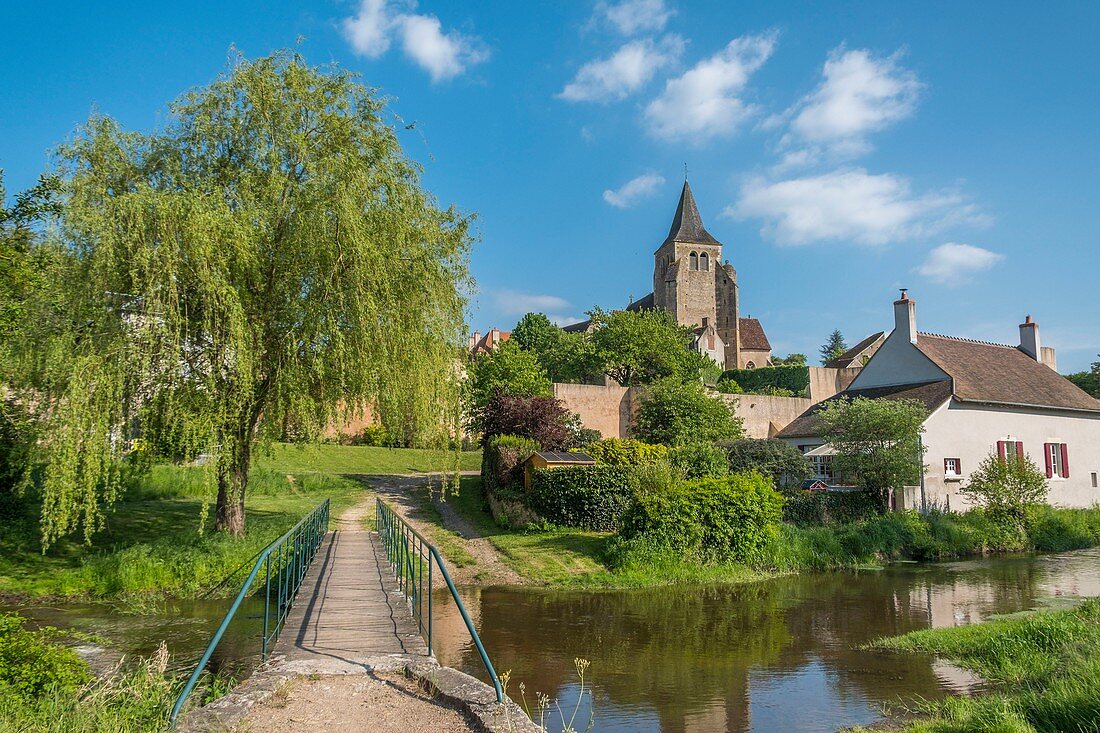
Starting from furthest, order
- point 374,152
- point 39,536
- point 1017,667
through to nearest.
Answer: point 39,536, point 374,152, point 1017,667

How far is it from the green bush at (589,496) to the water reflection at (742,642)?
14.6 ft

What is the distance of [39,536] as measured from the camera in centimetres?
1549

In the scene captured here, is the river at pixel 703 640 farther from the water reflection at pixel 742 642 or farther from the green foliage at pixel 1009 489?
the green foliage at pixel 1009 489

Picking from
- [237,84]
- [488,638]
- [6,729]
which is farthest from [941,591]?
[237,84]

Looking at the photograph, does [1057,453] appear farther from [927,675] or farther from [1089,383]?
[1089,383]

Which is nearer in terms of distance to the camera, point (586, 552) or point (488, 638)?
point (488, 638)

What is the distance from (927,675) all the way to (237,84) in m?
14.8

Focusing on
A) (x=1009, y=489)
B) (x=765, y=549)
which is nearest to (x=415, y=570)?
(x=765, y=549)

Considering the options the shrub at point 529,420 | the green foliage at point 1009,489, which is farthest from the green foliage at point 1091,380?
the shrub at point 529,420

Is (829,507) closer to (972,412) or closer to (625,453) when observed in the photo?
(625,453)

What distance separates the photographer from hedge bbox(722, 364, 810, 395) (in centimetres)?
5319

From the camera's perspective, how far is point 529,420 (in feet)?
83.8

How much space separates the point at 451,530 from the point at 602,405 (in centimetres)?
1604

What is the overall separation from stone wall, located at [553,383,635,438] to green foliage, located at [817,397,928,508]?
1348 centimetres
